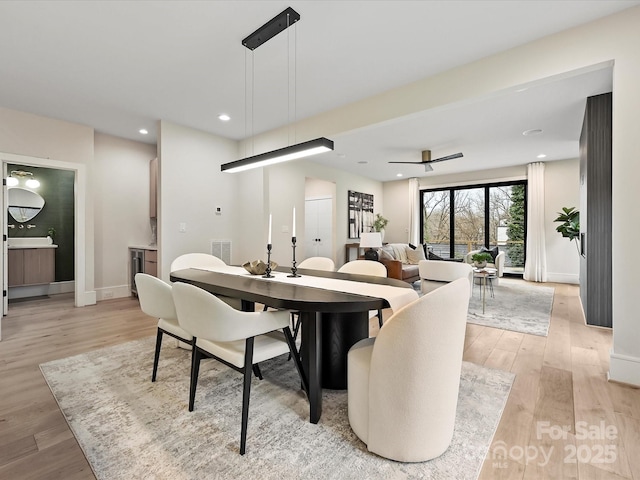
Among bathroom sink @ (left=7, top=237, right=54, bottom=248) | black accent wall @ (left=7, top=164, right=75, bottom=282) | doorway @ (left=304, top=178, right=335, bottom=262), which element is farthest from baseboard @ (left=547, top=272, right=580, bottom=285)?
bathroom sink @ (left=7, top=237, right=54, bottom=248)

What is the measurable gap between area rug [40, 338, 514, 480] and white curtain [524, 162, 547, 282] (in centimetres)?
527

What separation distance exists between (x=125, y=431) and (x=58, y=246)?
5.18 metres

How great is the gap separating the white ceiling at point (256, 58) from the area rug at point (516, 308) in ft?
8.22

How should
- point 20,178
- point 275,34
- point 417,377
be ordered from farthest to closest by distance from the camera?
point 20,178 → point 275,34 → point 417,377

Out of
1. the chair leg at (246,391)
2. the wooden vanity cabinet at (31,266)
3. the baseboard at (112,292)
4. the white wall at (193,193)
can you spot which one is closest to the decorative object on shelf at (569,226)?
the white wall at (193,193)

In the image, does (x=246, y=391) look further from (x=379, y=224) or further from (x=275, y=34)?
(x=379, y=224)

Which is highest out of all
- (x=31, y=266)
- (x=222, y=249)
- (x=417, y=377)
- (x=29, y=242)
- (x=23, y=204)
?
(x=23, y=204)

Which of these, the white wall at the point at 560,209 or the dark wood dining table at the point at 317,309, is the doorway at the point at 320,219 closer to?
the dark wood dining table at the point at 317,309

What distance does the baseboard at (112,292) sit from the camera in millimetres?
4738

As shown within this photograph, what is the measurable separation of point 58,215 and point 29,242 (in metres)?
0.62

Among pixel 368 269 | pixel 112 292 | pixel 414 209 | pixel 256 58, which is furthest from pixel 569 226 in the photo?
pixel 112 292

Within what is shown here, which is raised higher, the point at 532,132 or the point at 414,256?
the point at 532,132

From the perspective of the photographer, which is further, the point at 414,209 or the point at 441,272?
the point at 414,209

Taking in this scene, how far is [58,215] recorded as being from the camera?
5445 mm
